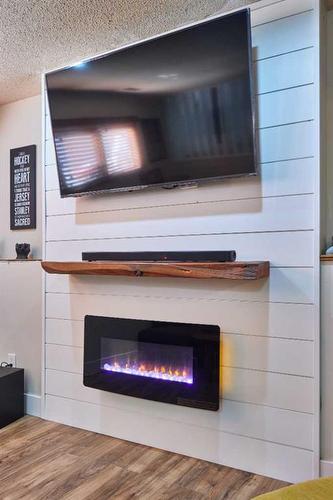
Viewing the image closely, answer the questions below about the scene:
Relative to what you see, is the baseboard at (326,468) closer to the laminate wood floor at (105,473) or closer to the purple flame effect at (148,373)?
the laminate wood floor at (105,473)

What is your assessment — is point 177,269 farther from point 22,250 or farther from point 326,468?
point 22,250

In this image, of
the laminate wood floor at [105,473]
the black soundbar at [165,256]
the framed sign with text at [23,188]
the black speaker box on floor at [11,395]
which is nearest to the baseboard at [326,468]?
the laminate wood floor at [105,473]

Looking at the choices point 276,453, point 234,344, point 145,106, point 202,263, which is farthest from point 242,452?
point 145,106

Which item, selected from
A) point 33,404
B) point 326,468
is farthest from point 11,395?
point 326,468

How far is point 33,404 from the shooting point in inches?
110

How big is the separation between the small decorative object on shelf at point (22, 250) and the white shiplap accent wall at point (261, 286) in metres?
0.90

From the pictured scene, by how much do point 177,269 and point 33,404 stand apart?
1.64 meters

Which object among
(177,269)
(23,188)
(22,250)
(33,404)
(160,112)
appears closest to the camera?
(177,269)

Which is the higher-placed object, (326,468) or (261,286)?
(261,286)

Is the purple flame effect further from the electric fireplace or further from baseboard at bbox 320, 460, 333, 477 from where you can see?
baseboard at bbox 320, 460, 333, 477

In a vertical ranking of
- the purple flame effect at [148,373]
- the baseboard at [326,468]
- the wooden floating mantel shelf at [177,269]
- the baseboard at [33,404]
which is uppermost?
the wooden floating mantel shelf at [177,269]

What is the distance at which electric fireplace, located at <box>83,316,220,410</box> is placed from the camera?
2.13 m

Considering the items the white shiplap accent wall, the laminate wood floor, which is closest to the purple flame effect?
the white shiplap accent wall

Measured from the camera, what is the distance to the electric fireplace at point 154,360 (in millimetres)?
2127
